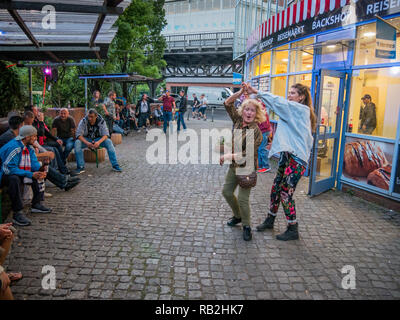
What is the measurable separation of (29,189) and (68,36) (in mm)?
2530

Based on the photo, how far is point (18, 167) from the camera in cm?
447

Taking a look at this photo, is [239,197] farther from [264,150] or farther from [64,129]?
[64,129]

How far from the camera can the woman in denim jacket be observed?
12.5 ft

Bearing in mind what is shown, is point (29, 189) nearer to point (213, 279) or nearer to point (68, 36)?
point (68, 36)

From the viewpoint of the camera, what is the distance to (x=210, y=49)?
31.0 meters

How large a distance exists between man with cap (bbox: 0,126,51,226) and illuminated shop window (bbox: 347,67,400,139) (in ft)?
18.9

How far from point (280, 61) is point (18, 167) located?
7.89 metres

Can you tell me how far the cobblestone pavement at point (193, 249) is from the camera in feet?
9.93

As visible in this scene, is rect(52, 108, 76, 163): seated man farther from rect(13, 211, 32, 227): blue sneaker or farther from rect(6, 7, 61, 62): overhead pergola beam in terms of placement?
rect(13, 211, 32, 227): blue sneaker
